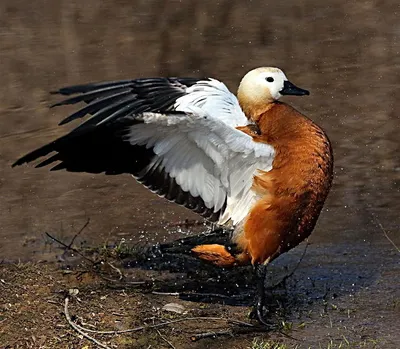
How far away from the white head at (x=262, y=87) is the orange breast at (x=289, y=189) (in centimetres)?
27

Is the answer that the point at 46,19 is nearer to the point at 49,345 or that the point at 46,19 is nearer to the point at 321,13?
the point at 321,13

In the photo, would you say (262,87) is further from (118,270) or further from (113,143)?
(118,270)

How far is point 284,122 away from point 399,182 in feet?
6.78

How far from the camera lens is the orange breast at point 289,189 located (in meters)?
4.88

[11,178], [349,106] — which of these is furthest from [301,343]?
[349,106]

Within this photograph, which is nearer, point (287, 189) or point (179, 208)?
point (287, 189)

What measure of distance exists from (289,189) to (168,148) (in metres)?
0.64

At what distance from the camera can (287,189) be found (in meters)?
4.88

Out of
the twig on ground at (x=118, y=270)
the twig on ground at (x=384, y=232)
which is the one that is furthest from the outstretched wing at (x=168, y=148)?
the twig on ground at (x=384, y=232)

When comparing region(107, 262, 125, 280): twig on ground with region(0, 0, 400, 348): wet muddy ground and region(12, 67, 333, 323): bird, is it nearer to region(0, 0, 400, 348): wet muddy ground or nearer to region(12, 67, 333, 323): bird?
region(0, 0, 400, 348): wet muddy ground

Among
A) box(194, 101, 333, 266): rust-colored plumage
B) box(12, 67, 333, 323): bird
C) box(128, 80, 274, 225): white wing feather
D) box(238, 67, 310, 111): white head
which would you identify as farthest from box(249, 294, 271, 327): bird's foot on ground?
box(238, 67, 310, 111): white head

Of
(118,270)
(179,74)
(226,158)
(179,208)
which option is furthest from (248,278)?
(179,74)

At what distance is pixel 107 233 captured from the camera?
6.18 meters

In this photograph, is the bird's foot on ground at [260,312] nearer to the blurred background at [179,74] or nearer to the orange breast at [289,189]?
the orange breast at [289,189]
